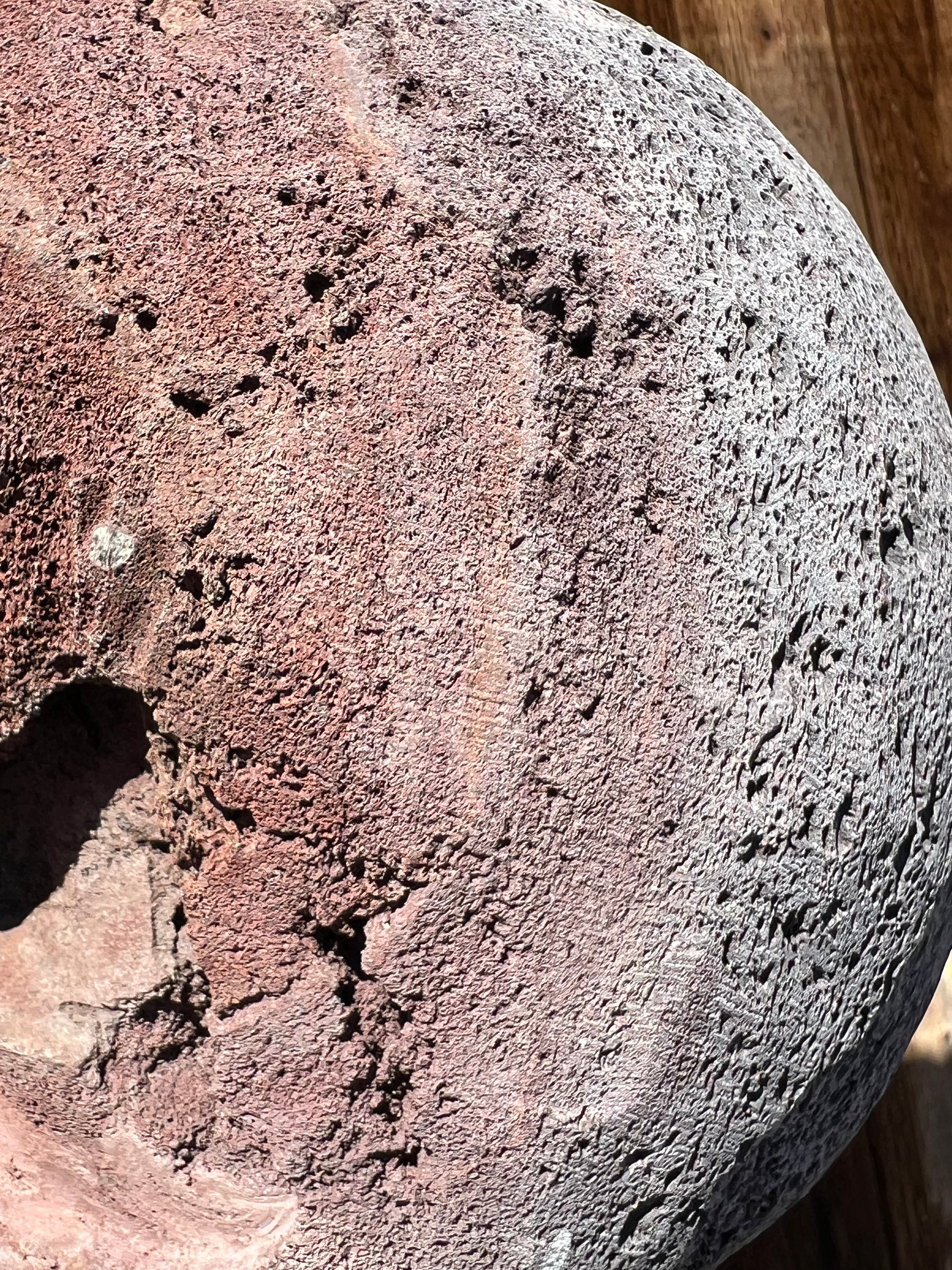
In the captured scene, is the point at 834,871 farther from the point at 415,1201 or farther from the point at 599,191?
the point at 599,191

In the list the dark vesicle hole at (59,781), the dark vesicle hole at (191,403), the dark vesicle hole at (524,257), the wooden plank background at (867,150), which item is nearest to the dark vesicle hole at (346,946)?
the dark vesicle hole at (59,781)

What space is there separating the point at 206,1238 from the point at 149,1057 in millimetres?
128

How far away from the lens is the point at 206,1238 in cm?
81

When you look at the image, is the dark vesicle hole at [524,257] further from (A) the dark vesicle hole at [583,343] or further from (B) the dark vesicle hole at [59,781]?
(B) the dark vesicle hole at [59,781]

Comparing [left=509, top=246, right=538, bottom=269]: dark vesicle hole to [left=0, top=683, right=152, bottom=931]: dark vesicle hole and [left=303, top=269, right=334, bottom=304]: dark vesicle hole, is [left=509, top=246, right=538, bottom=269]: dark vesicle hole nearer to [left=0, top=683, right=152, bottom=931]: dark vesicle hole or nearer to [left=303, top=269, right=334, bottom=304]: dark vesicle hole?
[left=303, top=269, right=334, bottom=304]: dark vesicle hole

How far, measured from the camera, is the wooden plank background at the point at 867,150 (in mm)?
1370

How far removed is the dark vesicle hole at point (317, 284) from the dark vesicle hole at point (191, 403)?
0.10m

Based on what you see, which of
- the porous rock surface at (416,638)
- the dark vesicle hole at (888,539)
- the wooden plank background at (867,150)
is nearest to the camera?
the porous rock surface at (416,638)

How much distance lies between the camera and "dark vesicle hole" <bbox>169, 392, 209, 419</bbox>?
0.75 m

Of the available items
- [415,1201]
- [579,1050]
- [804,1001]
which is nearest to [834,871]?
[804,1001]

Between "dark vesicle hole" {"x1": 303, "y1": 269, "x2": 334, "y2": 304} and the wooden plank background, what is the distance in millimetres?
845

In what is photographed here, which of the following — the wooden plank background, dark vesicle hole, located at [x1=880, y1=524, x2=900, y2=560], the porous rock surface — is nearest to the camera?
the porous rock surface

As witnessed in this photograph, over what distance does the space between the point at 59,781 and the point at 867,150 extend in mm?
1159

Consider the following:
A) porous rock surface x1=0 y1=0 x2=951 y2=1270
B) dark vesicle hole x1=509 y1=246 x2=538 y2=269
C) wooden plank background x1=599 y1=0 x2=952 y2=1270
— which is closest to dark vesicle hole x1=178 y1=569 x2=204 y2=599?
porous rock surface x1=0 y1=0 x2=951 y2=1270
